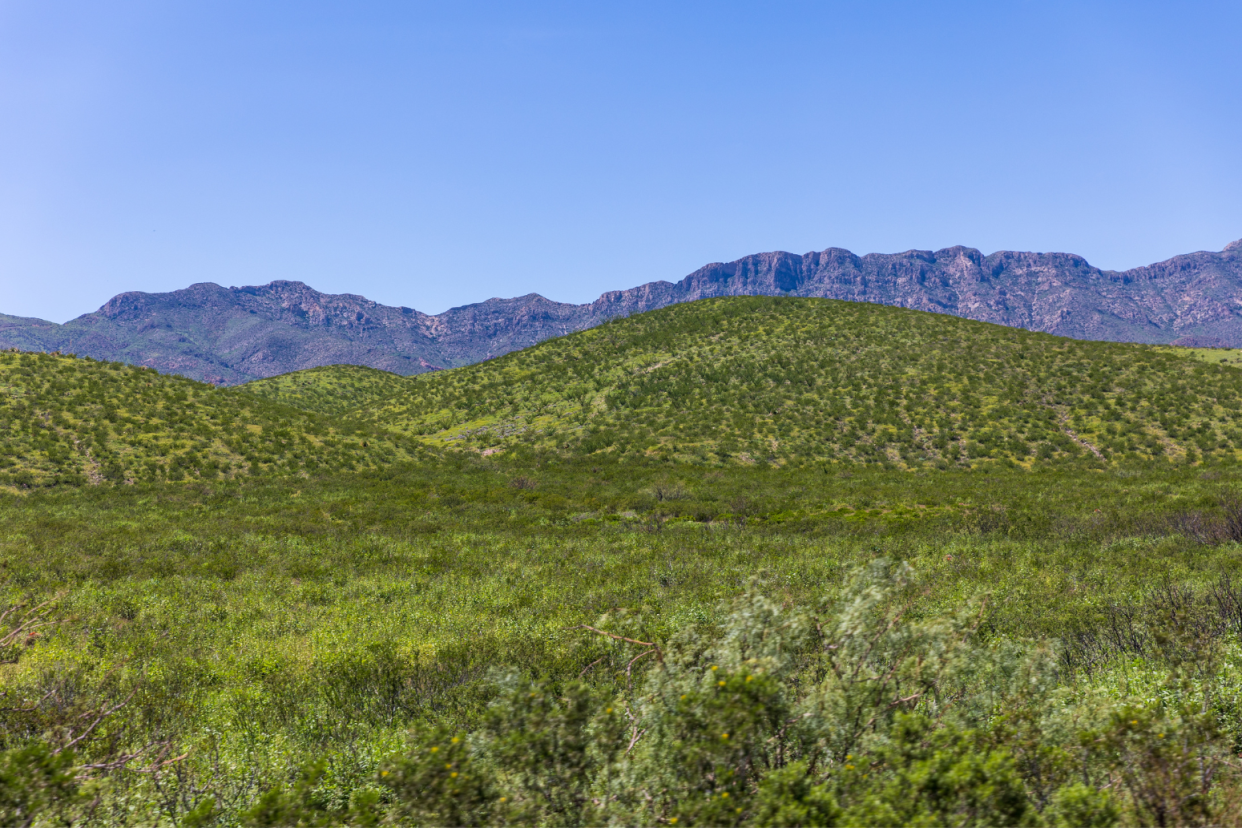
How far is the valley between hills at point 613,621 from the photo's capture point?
3910 mm

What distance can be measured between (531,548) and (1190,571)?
15.1 meters

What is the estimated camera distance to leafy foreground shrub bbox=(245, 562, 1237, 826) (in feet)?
11.2

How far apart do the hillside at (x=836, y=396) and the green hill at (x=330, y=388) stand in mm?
11299

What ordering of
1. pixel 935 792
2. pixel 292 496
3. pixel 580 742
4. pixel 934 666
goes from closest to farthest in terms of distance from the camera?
pixel 935 792
pixel 580 742
pixel 934 666
pixel 292 496

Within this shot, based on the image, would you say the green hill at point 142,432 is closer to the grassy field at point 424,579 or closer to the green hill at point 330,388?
the grassy field at point 424,579

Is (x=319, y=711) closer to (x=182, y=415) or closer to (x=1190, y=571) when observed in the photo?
(x=1190, y=571)

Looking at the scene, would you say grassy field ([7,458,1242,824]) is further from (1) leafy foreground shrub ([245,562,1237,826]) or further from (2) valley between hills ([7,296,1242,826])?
(1) leafy foreground shrub ([245,562,1237,826])

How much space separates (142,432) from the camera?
109 feet

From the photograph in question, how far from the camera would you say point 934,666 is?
16.4 ft

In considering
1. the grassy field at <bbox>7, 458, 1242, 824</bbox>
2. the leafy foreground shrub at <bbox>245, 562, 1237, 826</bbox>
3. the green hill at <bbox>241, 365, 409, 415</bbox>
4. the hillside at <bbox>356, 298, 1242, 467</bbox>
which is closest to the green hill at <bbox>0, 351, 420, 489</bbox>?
the grassy field at <bbox>7, 458, 1242, 824</bbox>

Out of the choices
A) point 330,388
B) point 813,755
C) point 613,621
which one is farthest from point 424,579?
point 330,388

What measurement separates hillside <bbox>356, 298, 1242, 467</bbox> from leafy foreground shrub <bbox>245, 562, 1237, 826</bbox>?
1318 inches

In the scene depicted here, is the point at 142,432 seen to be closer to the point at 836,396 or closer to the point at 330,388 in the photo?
the point at 330,388

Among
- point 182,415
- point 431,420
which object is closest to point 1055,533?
point 182,415
